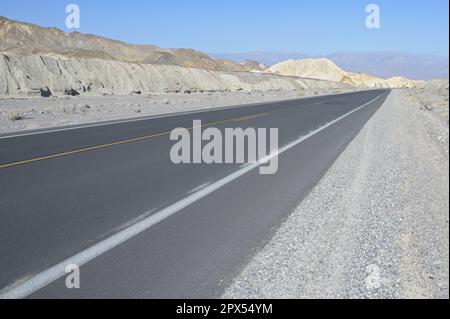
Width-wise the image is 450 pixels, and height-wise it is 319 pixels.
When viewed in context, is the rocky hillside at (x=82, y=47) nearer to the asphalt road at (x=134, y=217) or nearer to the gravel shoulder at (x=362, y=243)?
the asphalt road at (x=134, y=217)

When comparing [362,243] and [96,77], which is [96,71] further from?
[362,243]

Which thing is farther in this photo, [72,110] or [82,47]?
[82,47]

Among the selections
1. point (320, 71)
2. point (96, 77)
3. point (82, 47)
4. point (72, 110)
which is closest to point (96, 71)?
point (96, 77)

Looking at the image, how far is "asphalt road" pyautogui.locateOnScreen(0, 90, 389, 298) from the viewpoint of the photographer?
14.7ft

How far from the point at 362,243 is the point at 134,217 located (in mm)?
2841

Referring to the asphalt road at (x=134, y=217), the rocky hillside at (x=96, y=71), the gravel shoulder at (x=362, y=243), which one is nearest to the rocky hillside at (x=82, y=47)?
the rocky hillside at (x=96, y=71)

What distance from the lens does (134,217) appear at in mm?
6328

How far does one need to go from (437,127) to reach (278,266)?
16424mm

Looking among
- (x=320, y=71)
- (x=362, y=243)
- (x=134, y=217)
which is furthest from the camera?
(x=320, y=71)

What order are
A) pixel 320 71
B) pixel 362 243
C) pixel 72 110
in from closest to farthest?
pixel 362 243 → pixel 72 110 → pixel 320 71

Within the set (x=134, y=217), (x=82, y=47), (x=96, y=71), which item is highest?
(x=82, y=47)

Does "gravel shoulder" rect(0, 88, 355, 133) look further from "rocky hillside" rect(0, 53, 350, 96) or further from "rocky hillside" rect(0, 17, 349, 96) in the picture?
"rocky hillside" rect(0, 17, 349, 96)

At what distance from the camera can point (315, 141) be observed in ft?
46.6
